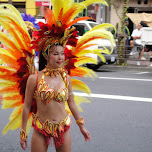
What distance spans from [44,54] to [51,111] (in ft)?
1.54

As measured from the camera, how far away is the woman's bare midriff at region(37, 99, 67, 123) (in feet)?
9.39

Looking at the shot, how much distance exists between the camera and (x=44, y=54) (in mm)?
2904

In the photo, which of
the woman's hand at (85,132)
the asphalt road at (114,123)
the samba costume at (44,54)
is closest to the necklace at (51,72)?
the samba costume at (44,54)

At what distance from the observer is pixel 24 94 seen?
3.11 m

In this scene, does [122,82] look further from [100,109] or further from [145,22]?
[145,22]

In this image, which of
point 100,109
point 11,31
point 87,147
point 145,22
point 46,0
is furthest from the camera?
point 145,22

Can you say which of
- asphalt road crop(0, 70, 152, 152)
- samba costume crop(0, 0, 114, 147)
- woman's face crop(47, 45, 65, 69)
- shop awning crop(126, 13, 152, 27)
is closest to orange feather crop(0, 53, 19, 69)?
samba costume crop(0, 0, 114, 147)

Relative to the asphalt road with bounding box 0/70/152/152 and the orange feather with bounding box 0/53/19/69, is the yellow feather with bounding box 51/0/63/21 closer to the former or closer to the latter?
the orange feather with bounding box 0/53/19/69

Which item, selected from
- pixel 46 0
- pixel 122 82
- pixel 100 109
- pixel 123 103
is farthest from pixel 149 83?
pixel 46 0

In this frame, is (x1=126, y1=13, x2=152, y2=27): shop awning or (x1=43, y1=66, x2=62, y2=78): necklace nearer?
(x1=43, y1=66, x2=62, y2=78): necklace

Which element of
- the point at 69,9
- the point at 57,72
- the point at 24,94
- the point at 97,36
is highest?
the point at 69,9

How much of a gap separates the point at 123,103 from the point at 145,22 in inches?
483

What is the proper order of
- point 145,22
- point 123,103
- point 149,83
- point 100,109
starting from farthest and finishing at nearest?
point 145,22
point 149,83
point 123,103
point 100,109

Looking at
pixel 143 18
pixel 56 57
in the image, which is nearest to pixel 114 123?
pixel 56 57
